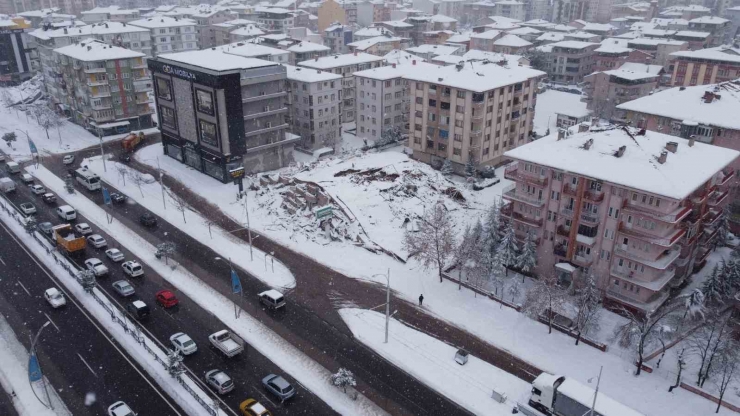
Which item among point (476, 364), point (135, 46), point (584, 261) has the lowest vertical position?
point (476, 364)

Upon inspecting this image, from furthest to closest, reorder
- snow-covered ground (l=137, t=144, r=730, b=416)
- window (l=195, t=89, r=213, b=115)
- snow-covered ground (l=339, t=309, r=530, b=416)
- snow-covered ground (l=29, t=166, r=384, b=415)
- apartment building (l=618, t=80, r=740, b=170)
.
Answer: window (l=195, t=89, r=213, b=115) → apartment building (l=618, t=80, r=740, b=170) → snow-covered ground (l=137, t=144, r=730, b=416) → snow-covered ground (l=339, t=309, r=530, b=416) → snow-covered ground (l=29, t=166, r=384, b=415)

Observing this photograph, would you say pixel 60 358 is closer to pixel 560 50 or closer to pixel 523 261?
pixel 523 261

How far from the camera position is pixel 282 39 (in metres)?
151

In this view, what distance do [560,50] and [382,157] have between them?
100798mm

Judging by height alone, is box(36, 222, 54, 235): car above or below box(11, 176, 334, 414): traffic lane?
above

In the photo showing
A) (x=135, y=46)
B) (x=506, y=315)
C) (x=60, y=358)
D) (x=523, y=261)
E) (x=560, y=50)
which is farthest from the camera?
(x=560, y=50)

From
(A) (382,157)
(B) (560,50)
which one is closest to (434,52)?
(B) (560,50)

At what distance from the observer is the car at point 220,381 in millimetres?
43594

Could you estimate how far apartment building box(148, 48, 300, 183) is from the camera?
265 ft

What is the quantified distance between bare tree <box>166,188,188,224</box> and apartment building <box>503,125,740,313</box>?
45.0m

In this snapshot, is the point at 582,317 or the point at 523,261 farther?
the point at 523,261

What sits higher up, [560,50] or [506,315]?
[560,50]

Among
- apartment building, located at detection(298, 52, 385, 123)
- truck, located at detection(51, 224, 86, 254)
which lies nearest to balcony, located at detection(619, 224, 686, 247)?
truck, located at detection(51, 224, 86, 254)

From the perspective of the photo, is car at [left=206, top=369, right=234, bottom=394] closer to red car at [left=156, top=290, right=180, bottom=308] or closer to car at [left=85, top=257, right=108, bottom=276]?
red car at [left=156, top=290, right=180, bottom=308]
